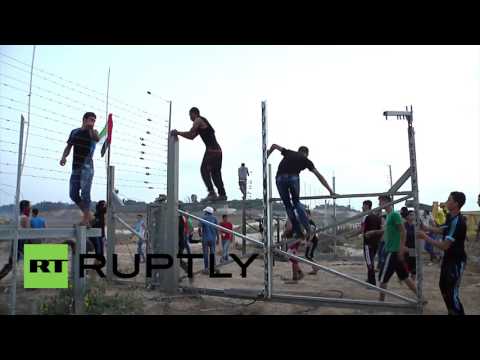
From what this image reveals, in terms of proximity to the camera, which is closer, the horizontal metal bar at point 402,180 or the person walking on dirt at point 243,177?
the horizontal metal bar at point 402,180

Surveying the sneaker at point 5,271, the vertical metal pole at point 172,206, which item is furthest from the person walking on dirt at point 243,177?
the sneaker at point 5,271

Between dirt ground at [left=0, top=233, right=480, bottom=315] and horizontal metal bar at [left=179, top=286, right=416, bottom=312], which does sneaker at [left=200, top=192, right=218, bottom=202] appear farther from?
dirt ground at [left=0, top=233, right=480, bottom=315]

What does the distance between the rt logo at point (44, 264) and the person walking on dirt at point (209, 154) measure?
100 inches

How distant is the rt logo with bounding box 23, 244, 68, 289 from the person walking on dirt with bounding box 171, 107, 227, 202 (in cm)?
255

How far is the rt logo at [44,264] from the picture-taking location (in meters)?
4.31

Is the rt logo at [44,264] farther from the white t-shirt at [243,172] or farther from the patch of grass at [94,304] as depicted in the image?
the white t-shirt at [243,172]

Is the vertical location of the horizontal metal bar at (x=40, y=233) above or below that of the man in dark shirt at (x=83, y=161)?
below

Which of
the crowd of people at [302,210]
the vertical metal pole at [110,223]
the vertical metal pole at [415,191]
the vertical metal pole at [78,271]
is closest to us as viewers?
the vertical metal pole at [78,271]

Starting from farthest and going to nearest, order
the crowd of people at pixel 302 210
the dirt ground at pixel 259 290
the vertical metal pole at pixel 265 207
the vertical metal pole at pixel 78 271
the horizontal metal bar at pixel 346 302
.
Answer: the dirt ground at pixel 259 290
the vertical metal pole at pixel 265 207
the horizontal metal bar at pixel 346 302
the crowd of people at pixel 302 210
the vertical metal pole at pixel 78 271

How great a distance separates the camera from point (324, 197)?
214 inches

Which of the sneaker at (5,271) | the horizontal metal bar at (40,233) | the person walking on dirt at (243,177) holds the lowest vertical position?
the sneaker at (5,271)

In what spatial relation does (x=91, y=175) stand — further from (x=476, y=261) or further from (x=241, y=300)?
(x=476, y=261)
